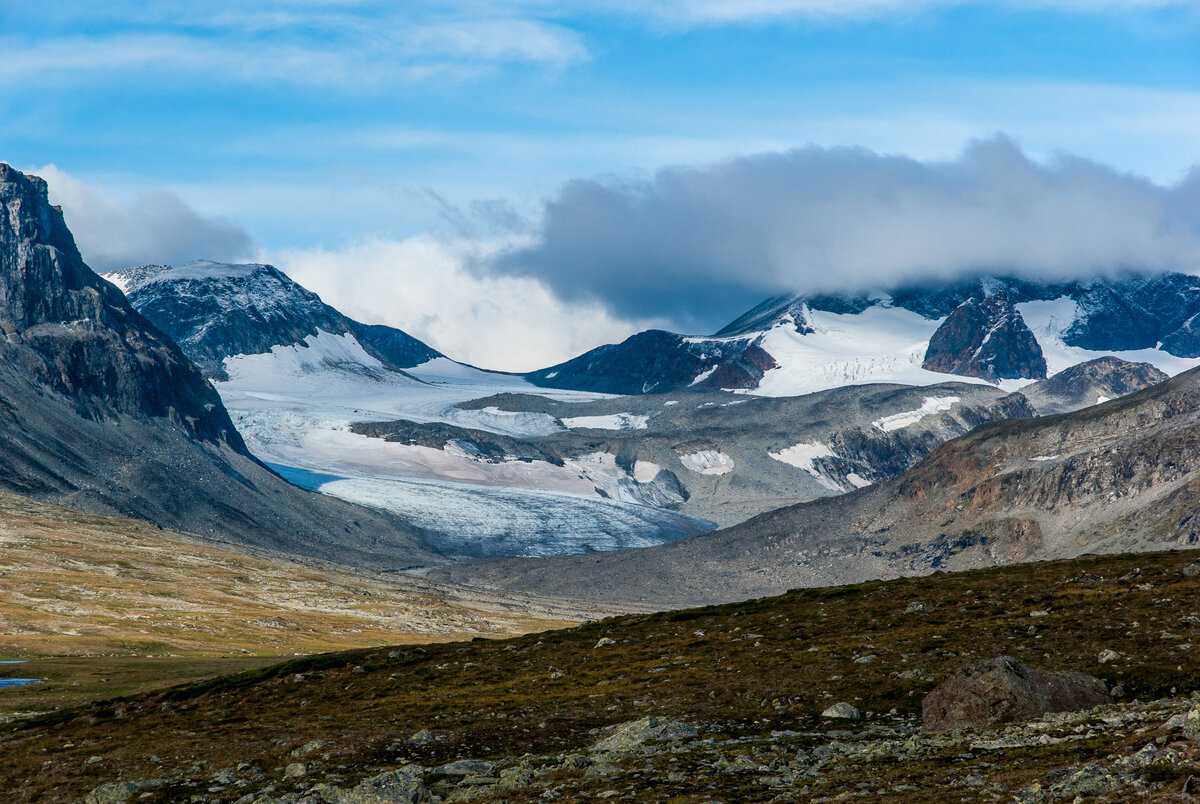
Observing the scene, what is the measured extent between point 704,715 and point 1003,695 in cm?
1186

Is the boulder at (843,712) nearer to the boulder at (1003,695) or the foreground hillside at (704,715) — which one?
the foreground hillside at (704,715)

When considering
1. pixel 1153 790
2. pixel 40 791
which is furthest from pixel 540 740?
pixel 1153 790

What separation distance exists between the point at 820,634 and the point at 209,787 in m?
32.7

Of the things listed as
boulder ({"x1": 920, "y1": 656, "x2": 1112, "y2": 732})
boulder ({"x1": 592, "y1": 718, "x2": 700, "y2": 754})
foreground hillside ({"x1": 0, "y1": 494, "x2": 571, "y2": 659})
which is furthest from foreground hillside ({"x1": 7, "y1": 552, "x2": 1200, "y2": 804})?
foreground hillside ({"x1": 0, "y1": 494, "x2": 571, "y2": 659})

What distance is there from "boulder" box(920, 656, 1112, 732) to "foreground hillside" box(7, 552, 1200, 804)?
1.49 m

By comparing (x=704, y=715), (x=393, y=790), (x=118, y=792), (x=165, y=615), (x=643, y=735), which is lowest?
(x=165, y=615)

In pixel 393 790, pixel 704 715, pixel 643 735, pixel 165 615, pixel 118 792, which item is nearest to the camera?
pixel 393 790

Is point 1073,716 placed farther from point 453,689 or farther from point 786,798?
point 453,689

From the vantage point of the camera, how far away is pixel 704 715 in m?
46.2

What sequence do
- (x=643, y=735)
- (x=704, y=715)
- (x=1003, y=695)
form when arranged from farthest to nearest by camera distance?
(x=704, y=715) < (x=643, y=735) < (x=1003, y=695)

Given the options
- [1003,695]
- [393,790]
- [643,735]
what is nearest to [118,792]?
[393,790]

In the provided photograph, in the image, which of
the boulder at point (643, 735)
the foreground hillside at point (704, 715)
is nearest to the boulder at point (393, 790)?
the foreground hillside at point (704, 715)

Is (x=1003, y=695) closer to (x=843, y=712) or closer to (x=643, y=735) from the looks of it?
(x=843, y=712)

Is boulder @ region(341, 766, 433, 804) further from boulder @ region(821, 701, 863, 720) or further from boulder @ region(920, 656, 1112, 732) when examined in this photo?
boulder @ region(920, 656, 1112, 732)
